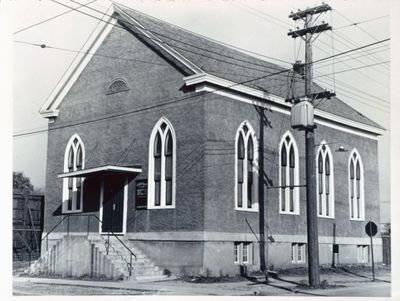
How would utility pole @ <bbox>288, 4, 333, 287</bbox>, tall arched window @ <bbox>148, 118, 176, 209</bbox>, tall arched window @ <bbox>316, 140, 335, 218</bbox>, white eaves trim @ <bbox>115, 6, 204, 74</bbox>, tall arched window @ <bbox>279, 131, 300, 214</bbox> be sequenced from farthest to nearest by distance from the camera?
tall arched window @ <bbox>316, 140, 335, 218</bbox>
tall arched window @ <bbox>279, 131, 300, 214</bbox>
tall arched window @ <bbox>148, 118, 176, 209</bbox>
white eaves trim @ <bbox>115, 6, 204, 74</bbox>
utility pole @ <bbox>288, 4, 333, 287</bbox>

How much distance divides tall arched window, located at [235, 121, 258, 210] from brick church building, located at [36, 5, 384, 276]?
0.05 meters

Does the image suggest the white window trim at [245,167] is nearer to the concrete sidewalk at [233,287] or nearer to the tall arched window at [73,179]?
the concrete sidewalk at [233,287]

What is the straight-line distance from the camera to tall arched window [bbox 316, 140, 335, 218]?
2805 cm

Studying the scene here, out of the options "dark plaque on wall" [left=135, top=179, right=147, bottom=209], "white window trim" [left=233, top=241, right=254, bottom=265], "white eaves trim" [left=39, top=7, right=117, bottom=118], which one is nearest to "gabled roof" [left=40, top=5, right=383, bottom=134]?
"white eaves trim" [left=39, top=7, right=117, bottom=118]

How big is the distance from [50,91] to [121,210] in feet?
21.8

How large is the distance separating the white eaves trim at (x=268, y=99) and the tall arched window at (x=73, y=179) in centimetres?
690

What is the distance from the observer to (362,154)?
3038 centimetres

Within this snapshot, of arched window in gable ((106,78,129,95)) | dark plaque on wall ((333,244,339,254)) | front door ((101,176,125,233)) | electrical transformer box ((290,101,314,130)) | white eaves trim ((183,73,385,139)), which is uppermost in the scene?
arched window in gable ((106,78,129,95))

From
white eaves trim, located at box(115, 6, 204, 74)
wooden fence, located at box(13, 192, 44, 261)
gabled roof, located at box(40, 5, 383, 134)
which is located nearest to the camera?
white eaves trim, located at box(115, 6, 204, 74)

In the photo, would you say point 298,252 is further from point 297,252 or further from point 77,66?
point 77,66

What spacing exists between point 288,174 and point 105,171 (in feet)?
26.1

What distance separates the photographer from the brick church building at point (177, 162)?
2189 centimetres

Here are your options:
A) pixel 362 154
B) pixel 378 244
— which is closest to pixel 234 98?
pixel 362 154

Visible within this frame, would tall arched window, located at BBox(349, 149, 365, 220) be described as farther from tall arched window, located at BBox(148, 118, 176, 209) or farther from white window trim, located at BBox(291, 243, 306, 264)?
tall arched window, located at BBox(148, 118, 176, 209)
